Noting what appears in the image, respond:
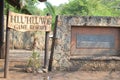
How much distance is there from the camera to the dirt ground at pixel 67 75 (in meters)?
10.1

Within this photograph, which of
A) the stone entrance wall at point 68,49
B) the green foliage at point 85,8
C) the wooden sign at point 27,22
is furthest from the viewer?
the green foliage at point 85,8

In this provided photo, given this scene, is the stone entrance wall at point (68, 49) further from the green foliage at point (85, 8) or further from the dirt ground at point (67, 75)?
the green foliage at point (85, 8)

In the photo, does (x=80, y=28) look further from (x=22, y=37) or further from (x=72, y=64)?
(x=22, y=37)

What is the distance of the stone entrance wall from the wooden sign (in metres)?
0.57

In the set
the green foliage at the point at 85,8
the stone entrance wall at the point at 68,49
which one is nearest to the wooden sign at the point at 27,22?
the stone entrance wall at the point at 68,49

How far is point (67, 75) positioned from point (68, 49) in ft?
3.78

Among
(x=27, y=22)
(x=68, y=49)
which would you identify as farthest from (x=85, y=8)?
(x=27, y=22)

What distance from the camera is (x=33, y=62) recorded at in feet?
36.5

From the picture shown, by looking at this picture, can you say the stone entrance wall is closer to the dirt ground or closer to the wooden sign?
the dirt ground

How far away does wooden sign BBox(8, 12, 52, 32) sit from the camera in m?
10.3

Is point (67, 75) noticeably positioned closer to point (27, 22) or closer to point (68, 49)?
point (68, 49)

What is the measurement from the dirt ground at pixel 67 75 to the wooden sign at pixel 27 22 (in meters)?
1.45

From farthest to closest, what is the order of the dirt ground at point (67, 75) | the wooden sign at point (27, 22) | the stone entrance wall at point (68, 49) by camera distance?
the stone entrance wall at point (68, 49), the wooden sign at point (27, 22), the dirt ground at point (67, 75)

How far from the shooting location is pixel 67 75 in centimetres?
1070
